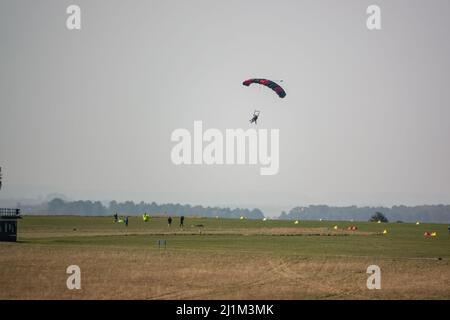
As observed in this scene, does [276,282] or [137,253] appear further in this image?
[137,253]

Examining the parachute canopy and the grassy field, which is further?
the parachute canopy

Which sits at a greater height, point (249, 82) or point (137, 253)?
point (249, 82)

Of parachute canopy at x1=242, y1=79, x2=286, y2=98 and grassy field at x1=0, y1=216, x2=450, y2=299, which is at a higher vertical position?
parachute canopy at x1=242, y1=79, x2=286, y2=98

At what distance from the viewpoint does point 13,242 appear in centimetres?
6706

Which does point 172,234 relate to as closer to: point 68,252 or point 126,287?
point 68,252

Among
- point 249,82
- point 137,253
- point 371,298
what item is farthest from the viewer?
point 249,82

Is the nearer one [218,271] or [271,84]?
[218,271]

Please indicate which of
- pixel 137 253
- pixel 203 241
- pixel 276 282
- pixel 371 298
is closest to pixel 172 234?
pixel 203 241

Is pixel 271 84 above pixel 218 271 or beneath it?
above

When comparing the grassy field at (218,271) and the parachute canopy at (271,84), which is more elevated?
the parachute canopy at (271,84)

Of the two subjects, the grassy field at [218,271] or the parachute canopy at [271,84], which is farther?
the parachute canopy at [271,84]
